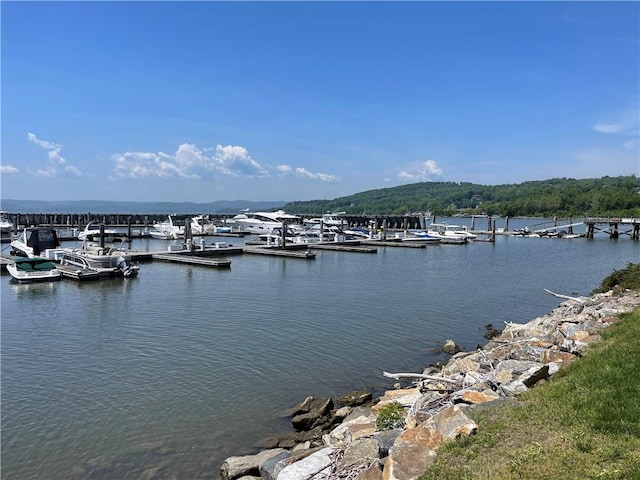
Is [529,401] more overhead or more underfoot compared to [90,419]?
more overhead

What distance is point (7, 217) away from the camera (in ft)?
283

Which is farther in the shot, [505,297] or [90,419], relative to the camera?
[505,297]

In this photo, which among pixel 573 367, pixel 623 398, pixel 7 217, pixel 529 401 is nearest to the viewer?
pixel 623 398

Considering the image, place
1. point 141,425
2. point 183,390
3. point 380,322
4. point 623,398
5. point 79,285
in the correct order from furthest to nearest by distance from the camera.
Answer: point 79,285, point 380,322, point 183,390, point 141,425, point 623,398

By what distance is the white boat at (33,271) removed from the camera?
111 ft

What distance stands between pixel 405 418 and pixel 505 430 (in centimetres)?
231

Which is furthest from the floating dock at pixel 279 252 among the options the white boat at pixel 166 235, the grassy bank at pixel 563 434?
the grassy bank at pixel 563 434

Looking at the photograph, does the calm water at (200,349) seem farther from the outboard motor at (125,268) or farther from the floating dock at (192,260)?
the floating dock at (192,260)

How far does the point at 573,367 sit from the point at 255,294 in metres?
23.4

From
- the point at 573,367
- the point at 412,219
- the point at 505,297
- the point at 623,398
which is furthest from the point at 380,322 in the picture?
the point at 412,219

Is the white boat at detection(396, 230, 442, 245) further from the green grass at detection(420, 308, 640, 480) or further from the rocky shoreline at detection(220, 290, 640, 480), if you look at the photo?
the green grass at detection(420, 308, 640, 480)

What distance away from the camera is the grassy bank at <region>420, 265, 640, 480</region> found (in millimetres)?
5723

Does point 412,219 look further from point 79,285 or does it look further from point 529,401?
point 529,401

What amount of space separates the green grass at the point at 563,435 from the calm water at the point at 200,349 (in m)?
6.15
